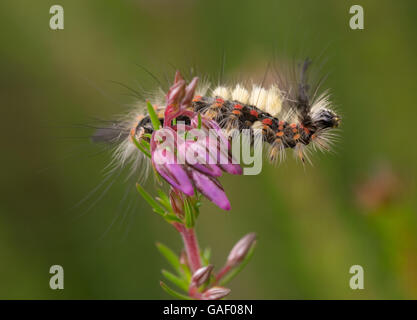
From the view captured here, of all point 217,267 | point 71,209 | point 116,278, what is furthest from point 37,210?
point 217,267

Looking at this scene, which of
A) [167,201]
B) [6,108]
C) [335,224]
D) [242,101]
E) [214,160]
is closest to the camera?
[214,160]

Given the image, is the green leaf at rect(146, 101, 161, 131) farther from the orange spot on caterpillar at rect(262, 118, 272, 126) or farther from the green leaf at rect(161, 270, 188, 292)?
the green leaf at rect(161, 270, 188, 292)

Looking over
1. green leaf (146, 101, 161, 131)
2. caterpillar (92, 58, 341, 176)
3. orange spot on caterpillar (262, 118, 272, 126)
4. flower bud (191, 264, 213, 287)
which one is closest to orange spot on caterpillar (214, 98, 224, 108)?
caterpillar (92, 58, 341, 176)

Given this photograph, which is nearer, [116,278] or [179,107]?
[179,107]

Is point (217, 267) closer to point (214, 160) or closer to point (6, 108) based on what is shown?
point (6, 108)

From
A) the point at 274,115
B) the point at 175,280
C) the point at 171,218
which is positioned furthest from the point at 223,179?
the point at 171,218

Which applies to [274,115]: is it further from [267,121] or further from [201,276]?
[201,276]
